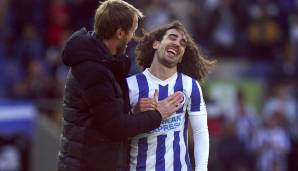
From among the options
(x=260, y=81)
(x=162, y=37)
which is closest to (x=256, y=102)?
(x=260, y=81)

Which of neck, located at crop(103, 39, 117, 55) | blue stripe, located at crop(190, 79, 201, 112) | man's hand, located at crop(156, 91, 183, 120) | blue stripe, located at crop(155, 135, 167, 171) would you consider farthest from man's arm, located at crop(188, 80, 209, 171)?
neck, located at crop(103, 39, 117, 55)

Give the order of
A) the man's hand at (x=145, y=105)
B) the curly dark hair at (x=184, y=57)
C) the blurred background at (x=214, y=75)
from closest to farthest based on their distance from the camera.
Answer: the man's hand at (x=145, y=105)
the curly dark hair at (x=184, y=57)
the blurred background at (x=214, y=75)

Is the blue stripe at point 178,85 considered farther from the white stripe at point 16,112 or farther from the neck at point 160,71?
the white stripe at point 16,112

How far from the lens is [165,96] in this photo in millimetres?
6867

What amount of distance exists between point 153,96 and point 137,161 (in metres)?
0.48

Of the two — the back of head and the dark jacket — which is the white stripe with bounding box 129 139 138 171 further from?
the back of head

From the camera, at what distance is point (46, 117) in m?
14.1

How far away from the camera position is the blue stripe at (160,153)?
22.3 ft

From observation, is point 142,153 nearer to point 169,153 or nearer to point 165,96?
point 169,153

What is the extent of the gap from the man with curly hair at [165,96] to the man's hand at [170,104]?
2.8 inches

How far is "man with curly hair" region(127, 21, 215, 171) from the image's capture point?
6.79 m

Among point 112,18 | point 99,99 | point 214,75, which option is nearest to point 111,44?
point 112,18

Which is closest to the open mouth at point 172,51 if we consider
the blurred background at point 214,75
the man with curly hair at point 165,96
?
the man with curly hair at point 165,96

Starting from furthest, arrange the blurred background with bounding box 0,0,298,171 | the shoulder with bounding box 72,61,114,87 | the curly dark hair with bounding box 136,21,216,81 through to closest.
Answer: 1. the blurred background with bounding box 0,0,298,171
2. the curly dark hair with bounding box 136,21,216,81
3. the shoulder with bounding box 72,61,114,87
